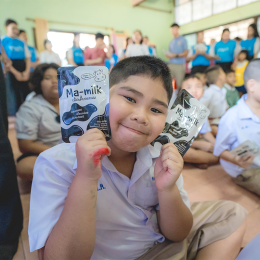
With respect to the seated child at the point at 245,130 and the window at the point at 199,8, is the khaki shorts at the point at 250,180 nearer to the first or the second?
the seated child at the point at 245,130

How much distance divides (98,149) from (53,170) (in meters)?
0.15

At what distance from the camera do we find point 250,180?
1.16m

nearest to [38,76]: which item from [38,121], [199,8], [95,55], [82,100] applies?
[38,121]

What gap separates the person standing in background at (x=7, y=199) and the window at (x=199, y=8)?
5560 millimetres

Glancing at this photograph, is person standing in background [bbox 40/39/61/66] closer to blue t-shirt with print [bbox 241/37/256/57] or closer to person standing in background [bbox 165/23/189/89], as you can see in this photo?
person standing in background [bbox 165/23/189/89]

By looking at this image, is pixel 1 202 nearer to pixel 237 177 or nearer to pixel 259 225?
pixel 259 225

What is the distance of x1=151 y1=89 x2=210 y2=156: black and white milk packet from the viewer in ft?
2.01

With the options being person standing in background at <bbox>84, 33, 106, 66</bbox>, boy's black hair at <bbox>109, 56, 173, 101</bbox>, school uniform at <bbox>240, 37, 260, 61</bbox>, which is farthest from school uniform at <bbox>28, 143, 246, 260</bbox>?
school uniform at <bbox>240, 37, 260, 61</bbox>

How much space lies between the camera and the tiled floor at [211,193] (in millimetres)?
887

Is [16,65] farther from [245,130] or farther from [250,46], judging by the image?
[250,46]

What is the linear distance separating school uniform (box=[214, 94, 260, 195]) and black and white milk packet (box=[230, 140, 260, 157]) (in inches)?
6.2

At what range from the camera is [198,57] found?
3.24m

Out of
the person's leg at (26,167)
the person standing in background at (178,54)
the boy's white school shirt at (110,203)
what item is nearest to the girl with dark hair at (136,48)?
the person standing in background at (178,54)

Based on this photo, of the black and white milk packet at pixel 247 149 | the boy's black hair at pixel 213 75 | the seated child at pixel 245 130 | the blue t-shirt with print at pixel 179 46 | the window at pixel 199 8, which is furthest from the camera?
the window at pixel 199 8
